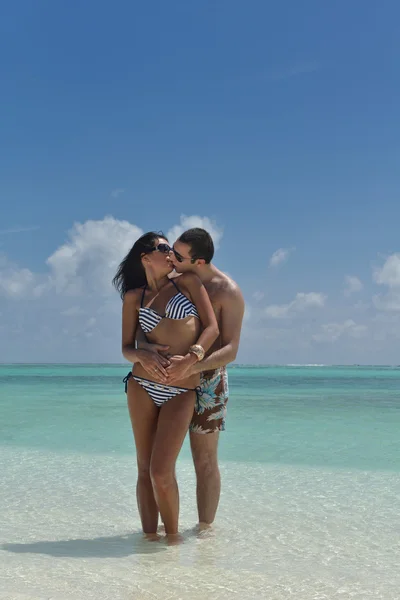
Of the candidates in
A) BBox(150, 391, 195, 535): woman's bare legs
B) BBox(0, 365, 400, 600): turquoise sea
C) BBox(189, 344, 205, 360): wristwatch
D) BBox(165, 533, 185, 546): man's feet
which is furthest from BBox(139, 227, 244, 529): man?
BBox(0, 365, 400, 600): turquoise sea

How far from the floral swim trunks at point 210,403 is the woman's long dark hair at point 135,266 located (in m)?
0.75

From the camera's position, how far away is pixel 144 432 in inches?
168

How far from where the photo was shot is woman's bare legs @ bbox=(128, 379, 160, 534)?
166 inches

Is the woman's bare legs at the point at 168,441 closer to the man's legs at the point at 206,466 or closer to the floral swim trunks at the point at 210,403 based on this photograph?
the floral swim trunks at the point at 210,403

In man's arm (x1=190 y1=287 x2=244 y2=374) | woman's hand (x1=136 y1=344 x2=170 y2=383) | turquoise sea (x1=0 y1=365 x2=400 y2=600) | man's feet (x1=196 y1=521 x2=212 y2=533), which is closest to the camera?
turquoise sea (x1=0 y1=365 x2=400 y2=600)

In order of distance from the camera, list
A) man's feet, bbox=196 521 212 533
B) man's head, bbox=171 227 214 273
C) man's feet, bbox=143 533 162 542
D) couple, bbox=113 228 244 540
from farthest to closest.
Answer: man's feet, bbox=196 521 212 533 < man's feet, bbox=143 533 162 542 < man's head, bbox=171 227 214 273 < couple, bbox=113 228 244 540

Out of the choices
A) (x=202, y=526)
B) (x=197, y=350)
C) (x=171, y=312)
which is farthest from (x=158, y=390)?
(x=202, y=526)

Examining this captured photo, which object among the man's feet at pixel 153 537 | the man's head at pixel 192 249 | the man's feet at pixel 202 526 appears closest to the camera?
the man's head at pixel 192 249

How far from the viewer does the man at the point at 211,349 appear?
14.0 feet

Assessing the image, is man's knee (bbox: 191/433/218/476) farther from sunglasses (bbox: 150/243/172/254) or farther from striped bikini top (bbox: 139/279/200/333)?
sunglasses (bbox: 150/243/172/254)

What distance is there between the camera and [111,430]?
12.1m

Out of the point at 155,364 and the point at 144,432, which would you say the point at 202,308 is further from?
the point at 144,432

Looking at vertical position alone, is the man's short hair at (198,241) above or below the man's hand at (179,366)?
above

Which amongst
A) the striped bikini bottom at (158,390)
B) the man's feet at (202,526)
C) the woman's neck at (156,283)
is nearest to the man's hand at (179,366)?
the striped bikini bottom at (158,390)
